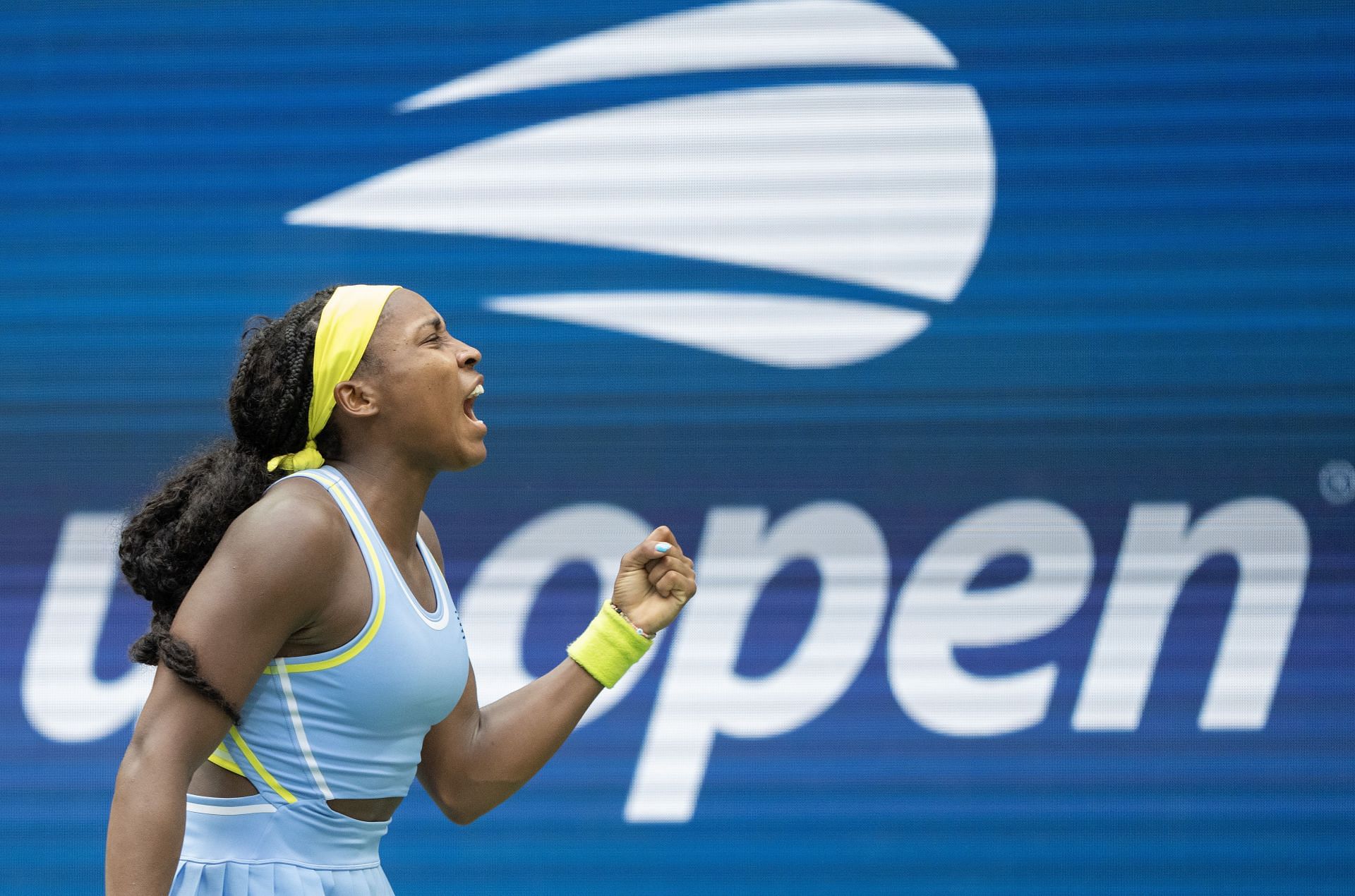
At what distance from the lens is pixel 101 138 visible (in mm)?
3520

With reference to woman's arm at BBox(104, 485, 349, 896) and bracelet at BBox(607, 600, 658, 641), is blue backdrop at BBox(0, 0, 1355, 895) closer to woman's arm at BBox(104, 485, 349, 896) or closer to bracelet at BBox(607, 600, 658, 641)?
bracelet at BBox(607, 600, 658, 641)

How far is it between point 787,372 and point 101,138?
74.6 inches

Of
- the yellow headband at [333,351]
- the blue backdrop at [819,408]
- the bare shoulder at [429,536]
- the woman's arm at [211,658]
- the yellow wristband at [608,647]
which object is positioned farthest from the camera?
the blue backdrop at [819,408]

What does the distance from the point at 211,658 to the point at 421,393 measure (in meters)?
0.49

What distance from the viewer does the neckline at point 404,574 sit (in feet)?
6.14

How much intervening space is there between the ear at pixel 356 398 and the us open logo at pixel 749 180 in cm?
152

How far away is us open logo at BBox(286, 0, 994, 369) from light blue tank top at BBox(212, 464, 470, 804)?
1651 millimetres

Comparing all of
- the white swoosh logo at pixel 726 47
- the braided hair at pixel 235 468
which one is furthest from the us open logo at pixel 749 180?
the braided hair at pixel 235 468

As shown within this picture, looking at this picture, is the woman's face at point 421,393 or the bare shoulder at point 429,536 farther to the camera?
the bare shoulder at point 429,536

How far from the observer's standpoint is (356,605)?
5.89 ft

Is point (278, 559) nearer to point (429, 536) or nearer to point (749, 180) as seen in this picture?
point (429, 536)

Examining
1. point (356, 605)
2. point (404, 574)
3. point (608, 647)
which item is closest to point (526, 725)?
point (608, 647)

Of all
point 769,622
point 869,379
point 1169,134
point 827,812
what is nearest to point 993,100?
point 1169,134

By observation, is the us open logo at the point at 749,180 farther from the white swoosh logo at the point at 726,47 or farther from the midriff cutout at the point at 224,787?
the midriff cutout at the point at 224,787
